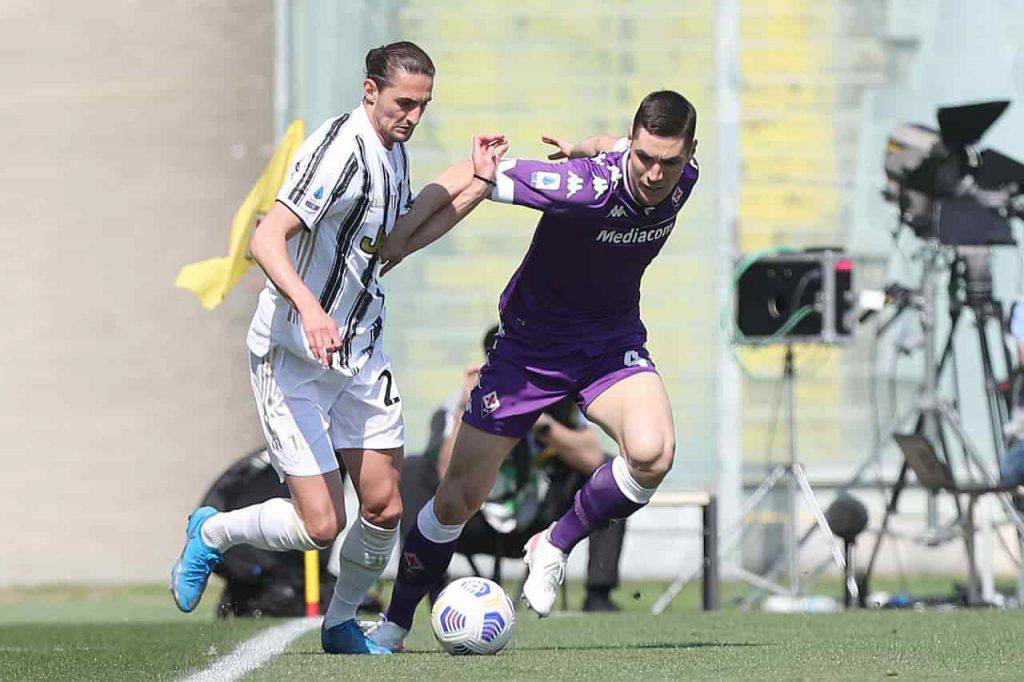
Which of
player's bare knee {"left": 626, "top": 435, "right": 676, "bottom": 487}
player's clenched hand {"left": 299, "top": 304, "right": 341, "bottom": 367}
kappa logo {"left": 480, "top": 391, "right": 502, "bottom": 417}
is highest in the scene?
player's clenched hand {"left": 299, "top": 304, "right": 341, "bottom": 367}

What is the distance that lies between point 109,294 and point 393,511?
23.3 ft

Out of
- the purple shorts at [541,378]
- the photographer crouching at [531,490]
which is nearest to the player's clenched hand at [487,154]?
the purple shorts at [541,378]

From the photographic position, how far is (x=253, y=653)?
7.21 metres

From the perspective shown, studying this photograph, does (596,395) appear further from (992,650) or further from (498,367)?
(992,650)

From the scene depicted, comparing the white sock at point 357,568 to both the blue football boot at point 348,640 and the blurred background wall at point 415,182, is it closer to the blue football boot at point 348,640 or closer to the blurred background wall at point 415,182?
the blue football boot at point 348,640

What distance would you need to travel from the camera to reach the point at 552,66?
13266 millimetres

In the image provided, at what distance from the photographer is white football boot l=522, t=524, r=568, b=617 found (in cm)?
660

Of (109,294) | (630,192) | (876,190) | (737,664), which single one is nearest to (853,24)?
(876,190)

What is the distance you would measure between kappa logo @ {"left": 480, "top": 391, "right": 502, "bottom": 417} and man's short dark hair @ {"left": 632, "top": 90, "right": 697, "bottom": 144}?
3.65 ft

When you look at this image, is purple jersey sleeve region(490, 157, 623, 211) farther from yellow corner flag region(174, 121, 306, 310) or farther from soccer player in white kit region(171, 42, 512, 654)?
yellow corner flag region(174, 121, 306, 310)

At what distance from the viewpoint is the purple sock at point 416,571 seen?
721cm

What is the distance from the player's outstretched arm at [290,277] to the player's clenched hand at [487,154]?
0.68 m

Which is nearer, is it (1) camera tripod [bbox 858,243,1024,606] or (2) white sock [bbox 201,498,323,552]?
(2) white sock [bbox 201,498,323,552]

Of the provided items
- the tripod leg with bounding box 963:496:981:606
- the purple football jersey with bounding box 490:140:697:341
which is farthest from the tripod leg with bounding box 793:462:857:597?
the purple football jersey with bounding box 490:140:697:341
